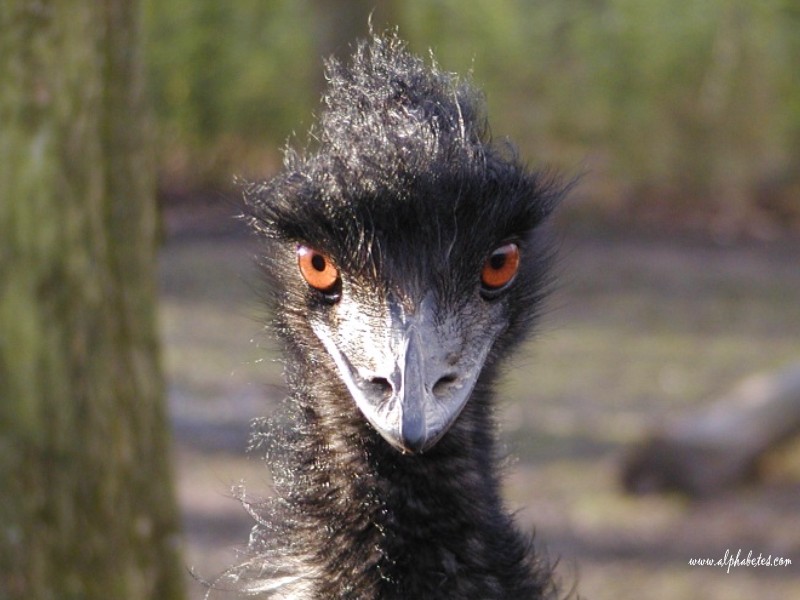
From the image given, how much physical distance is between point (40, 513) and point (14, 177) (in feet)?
3.06

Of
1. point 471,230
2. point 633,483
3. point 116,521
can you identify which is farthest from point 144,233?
point 633,483

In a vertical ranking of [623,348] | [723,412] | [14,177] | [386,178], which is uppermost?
[623,348]

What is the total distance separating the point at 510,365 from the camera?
113 inches

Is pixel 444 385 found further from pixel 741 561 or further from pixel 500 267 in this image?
pixel 741 561

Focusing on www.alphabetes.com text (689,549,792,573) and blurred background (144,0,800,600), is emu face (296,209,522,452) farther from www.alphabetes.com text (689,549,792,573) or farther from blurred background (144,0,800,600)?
blurred background (144,0,800,600)

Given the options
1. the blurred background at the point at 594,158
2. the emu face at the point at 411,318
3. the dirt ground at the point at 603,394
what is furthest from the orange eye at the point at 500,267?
the blurred background at the point at 594,158

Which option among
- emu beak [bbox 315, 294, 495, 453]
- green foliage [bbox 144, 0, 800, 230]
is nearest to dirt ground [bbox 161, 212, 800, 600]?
emu beak [bbox 315, 294, 495, 453]

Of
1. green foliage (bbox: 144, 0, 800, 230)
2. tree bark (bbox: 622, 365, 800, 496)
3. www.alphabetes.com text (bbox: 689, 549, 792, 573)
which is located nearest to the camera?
www.alphabetes.com text (bbox: 689, 549, 792, 573)

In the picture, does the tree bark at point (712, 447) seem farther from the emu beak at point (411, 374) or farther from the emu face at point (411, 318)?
the emu beak at point (411, 374)

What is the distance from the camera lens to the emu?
2.30m

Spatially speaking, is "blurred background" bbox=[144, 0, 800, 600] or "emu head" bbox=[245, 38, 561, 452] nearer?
"emu head" bbox=[245, 38, 561, 452]

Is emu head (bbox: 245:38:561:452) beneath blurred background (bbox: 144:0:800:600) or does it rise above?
beneath

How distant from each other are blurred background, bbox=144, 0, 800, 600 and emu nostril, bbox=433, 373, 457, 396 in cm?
580

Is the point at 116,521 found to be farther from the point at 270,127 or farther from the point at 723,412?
the point at 270,127
